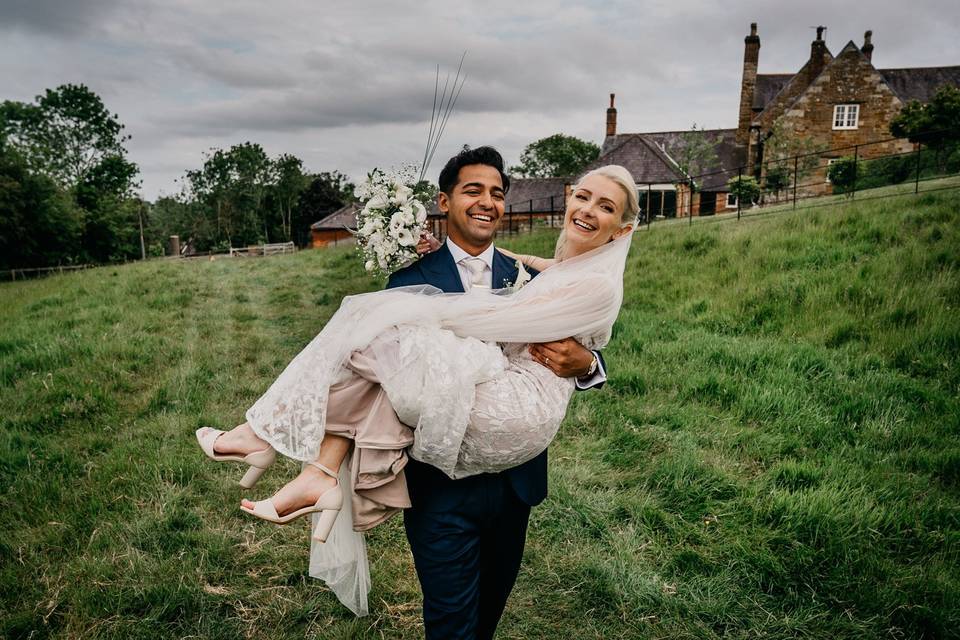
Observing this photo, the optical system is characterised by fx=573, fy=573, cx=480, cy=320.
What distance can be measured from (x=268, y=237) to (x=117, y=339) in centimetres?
6590

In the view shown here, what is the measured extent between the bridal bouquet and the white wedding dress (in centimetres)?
44

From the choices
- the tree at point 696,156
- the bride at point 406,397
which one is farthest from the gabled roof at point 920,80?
the bride at point 406,397

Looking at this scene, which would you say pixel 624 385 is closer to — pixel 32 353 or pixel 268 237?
pixel 32 353

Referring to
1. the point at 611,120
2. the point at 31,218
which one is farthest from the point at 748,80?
the point at 31,218

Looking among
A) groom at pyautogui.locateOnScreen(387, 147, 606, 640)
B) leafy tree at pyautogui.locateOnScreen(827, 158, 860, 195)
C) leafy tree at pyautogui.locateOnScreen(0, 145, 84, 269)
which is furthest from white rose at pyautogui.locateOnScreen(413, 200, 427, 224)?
leafy tree at pyautogui.locateOnScreen(0, 145, 84, 269)

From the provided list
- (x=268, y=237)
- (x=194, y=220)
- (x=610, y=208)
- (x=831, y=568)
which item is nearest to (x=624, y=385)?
(x=831, y=568)

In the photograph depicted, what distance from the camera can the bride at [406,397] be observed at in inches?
79.9

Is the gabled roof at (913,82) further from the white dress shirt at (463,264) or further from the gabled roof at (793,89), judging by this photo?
the white dress shirt at (463,264)

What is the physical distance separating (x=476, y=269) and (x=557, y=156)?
80.6 m

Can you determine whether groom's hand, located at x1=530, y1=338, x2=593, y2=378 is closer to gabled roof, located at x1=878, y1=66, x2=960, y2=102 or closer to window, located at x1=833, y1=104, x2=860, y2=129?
A: window, located at x1=833, y1=104, x2=860, y2=129

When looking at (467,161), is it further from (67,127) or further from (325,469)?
(67,127)

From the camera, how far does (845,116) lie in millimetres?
30406

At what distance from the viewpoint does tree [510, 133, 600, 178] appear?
78.8m

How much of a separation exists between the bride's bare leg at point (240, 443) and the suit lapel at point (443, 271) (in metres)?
0.98
